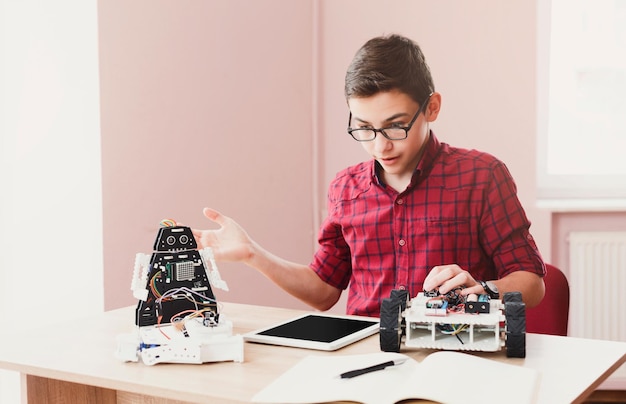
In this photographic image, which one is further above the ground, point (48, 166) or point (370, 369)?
point (48, 166)

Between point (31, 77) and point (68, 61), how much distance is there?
6.0 inches

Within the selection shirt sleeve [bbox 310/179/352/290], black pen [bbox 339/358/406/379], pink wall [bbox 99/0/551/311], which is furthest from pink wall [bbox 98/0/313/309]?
black pen [bbox 339/358/406/379]

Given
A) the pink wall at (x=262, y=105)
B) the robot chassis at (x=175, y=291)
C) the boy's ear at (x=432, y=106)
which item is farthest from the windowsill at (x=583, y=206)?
the robot chassis at (x=175, y=291)

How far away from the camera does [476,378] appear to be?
Answer: 1.15m

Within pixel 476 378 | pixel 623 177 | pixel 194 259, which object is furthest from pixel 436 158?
pixel 623 177

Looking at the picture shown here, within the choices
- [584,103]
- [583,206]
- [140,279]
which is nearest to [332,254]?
[140,279]

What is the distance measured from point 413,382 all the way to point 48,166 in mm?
1625

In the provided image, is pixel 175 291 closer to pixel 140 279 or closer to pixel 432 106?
pixel 140 279

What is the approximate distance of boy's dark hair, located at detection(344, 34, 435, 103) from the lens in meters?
1.71

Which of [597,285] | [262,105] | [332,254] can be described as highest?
[262,105]

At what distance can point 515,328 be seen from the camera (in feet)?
4.18

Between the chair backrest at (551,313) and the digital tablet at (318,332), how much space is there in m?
0.48

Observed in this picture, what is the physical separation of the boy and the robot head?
0.58 ft

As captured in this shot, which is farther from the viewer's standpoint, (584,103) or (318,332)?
(584,103)
